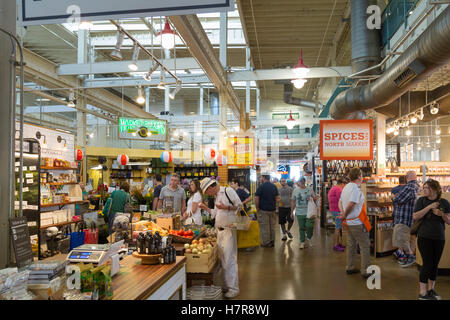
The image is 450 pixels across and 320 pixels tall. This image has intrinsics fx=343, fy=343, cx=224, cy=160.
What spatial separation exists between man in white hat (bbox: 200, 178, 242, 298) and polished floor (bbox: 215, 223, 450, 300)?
25 centimetres

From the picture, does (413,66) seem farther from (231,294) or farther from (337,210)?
(231,294)

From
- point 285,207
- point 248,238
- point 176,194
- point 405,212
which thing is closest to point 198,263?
point 176,194

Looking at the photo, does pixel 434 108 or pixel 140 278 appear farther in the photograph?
pixel 434 108

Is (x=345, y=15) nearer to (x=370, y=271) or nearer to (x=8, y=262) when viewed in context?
(x=370, y=271)

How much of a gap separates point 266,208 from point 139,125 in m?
4.68

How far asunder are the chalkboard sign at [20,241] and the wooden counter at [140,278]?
25.3 inches

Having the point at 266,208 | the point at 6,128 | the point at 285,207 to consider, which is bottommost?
the point at 285,207

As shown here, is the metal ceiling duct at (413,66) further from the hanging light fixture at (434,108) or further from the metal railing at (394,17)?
the hanging light fixture at (434,108)

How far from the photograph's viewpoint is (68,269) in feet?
7.58

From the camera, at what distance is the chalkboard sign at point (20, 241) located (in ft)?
7.72

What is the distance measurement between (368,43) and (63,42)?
431 inches

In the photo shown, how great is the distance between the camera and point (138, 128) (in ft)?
Answer: 33.9

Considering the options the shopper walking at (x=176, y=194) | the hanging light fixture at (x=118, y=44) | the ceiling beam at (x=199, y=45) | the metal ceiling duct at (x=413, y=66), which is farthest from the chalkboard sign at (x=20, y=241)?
the metal ceiling duct at (x=413, y=66)
